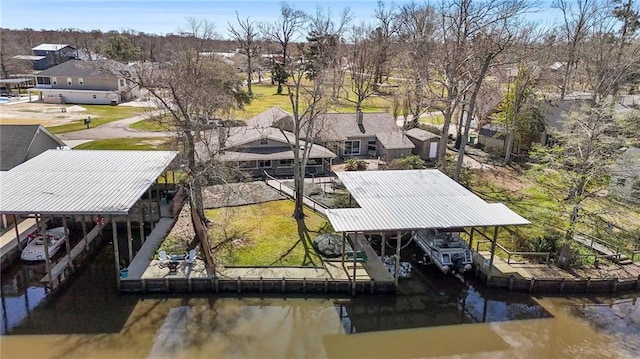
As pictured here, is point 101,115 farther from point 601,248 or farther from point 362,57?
point 601,248

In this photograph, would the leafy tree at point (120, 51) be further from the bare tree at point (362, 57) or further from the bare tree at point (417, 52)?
the bare tree at point (417, 52)

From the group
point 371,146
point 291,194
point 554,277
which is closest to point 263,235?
point 291,194

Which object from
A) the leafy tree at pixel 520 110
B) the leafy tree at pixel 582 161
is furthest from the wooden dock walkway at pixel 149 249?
the leafy tree at pixel 520 110

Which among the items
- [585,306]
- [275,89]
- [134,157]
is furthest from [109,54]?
[585,306]

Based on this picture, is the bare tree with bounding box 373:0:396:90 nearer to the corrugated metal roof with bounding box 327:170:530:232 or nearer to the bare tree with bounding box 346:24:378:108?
the bare tree with bounding box 346:24:378:108

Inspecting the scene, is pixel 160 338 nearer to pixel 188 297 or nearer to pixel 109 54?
pixel 188 297

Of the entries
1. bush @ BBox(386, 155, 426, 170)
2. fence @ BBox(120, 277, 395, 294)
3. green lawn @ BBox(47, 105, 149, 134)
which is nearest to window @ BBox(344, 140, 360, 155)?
bush @ BBox(386, 155, 426, 170)
